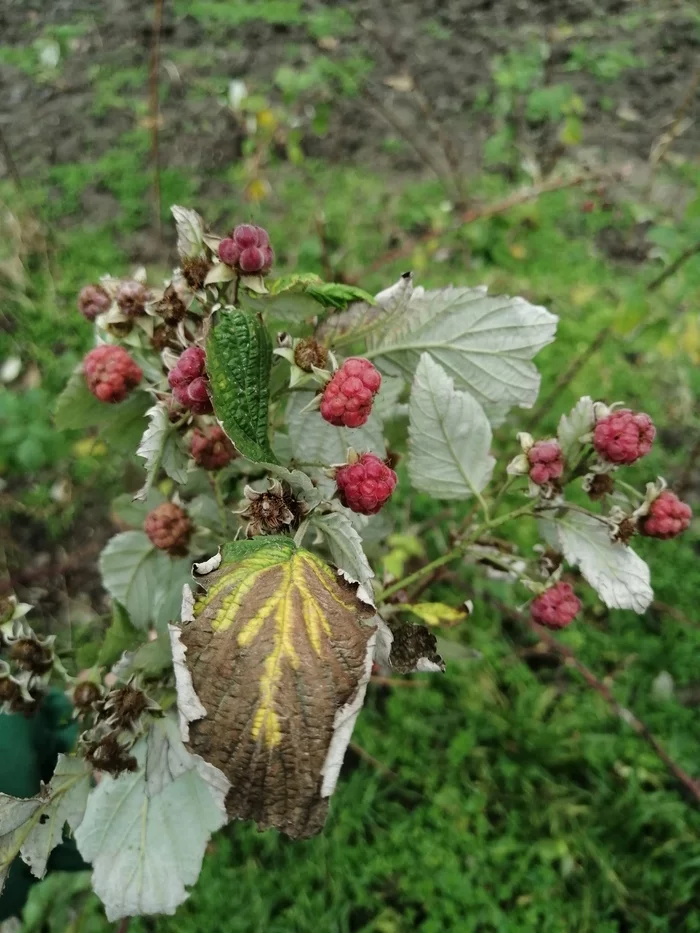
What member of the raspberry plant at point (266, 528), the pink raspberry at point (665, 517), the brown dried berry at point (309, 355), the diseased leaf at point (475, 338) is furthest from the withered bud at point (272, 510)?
the pink raspberry at point (665, 517)

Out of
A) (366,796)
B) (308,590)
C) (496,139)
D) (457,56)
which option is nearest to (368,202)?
(496,139)

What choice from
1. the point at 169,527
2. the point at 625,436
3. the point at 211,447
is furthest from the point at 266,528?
the point at 625,436

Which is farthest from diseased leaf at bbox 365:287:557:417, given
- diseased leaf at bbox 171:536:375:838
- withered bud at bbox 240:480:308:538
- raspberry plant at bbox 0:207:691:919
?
diseased leaf at bbox 171:536:375:838

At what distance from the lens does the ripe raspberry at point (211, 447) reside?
2.33ft

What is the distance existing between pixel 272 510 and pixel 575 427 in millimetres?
301

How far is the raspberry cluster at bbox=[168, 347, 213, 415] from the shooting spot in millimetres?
→ 623

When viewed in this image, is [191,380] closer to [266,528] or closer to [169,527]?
[266,528]

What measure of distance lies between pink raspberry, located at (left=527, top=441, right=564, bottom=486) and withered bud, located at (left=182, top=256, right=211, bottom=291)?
340mm

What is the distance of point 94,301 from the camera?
79 cm

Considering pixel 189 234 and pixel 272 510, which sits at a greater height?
pixel 189 234

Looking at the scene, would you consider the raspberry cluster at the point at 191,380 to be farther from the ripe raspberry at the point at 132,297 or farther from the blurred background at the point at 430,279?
the blurred background at the point at 430,279

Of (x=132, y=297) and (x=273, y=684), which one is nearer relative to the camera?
(x=273, y=684)

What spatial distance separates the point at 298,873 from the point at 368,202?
190cm

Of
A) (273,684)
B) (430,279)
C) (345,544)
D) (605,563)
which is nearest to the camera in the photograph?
(273,684)
